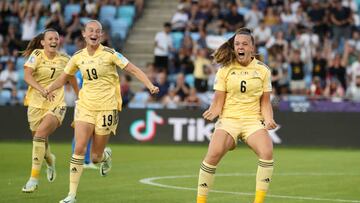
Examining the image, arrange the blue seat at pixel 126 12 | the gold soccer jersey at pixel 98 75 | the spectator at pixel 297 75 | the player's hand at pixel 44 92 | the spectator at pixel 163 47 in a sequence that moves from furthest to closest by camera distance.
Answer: the blue seat at pixel 126 12, the spectator at pixel 163 47, the spectator at pixel 297 75, the player's hand at pixel 44 92, the gold soccer jersey at pixel 98 75

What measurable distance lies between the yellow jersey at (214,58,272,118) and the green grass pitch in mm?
2097

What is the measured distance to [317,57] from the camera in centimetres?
2986

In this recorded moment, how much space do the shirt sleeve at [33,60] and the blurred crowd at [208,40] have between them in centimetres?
1213

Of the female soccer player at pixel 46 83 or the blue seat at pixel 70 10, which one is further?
the blue seat at pixel 70 10

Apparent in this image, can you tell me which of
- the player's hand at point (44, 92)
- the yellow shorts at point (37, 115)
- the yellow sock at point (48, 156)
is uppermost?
the player's hand at point (44, 92)

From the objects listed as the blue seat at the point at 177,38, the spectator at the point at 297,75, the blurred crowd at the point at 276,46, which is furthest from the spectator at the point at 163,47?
the spectator at the point at 297,75

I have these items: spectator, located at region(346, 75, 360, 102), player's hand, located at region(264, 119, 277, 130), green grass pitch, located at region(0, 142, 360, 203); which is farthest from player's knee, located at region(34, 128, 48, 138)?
spectator, located at region(346, 75, 360, 102)

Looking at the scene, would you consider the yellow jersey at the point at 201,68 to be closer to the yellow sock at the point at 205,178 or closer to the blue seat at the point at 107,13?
the blue seat at the point at 107,13

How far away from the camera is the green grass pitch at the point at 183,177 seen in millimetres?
14672

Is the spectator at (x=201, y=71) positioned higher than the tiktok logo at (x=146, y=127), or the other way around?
the spectator at (x=201, y=71)

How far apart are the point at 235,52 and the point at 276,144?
15633mm

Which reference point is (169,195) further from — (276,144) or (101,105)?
(276,144)

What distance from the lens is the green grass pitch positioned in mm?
14672

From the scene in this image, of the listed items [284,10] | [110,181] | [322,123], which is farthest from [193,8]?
[110,181]
